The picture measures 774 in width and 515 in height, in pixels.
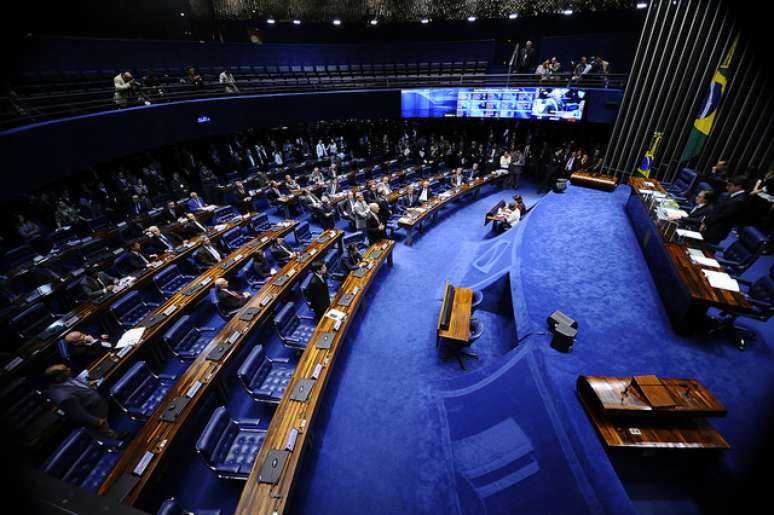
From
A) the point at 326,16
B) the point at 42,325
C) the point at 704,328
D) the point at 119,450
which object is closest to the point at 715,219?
the point at 704,328

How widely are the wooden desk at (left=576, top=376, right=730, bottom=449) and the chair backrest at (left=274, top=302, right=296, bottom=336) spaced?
4.70 metres

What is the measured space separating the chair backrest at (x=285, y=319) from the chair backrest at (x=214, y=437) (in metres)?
1.69

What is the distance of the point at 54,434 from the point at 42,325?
310cm

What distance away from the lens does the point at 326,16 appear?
1758cm

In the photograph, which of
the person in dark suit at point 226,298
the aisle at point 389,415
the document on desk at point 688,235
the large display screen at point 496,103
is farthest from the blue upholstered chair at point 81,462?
the large display screen at point 496,103

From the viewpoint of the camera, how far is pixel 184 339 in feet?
18.9

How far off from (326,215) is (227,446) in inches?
282

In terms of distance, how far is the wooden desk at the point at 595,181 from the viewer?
10256 mm

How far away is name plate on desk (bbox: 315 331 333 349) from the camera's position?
548 cm

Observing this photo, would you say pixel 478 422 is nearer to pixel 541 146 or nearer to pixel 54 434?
pixel 54 434

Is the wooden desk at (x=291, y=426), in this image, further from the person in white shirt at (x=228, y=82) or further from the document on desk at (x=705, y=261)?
the person in white shirt at (x=228, y=82)

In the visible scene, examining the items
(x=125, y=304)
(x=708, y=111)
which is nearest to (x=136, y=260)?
(x=125, y=304)

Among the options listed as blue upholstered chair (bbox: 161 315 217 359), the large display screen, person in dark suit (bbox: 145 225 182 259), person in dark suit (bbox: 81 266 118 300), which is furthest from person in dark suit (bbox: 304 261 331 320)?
the large display screen

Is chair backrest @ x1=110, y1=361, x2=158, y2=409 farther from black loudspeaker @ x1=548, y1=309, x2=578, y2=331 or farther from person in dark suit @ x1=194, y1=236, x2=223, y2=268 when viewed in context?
black loudspeaker @ x1=548, y1=309, x2=578, y2=331
